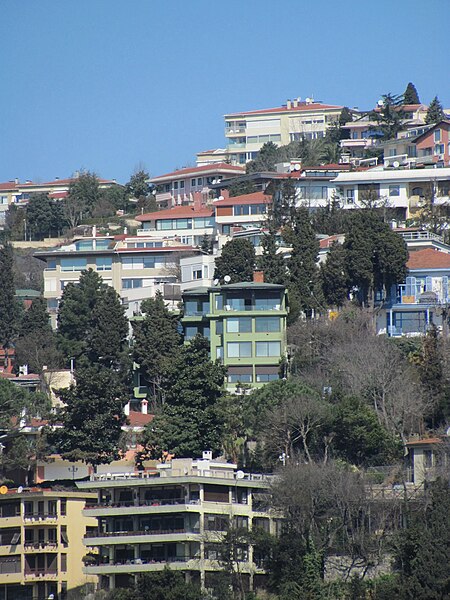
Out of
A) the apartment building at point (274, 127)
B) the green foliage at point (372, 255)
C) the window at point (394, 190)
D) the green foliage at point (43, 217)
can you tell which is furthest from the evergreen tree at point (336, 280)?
the apartment building at point (274, 127)

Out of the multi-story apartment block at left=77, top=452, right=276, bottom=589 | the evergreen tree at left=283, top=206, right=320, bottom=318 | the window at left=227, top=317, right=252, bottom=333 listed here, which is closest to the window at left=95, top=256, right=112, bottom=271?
the evergreen tree at left=283, top=206, right=320, bottom=318

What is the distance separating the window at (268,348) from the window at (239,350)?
392mm

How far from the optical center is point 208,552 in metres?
54.9

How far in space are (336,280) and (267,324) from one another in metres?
3.75

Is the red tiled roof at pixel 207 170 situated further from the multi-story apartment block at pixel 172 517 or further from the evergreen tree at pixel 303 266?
the multi-story apartment block at pixel 172 517

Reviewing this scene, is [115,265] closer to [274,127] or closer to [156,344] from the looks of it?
[156,344]

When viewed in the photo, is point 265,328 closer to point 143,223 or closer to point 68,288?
point 68,288

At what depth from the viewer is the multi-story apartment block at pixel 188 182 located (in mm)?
118125

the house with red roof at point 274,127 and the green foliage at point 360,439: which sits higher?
the house with red roof at point 274,127

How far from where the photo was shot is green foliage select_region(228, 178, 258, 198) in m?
104

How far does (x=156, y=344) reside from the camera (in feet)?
236

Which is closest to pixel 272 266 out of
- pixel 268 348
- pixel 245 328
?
pixel 245 328

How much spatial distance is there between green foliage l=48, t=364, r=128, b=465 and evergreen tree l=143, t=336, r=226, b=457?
162 cm

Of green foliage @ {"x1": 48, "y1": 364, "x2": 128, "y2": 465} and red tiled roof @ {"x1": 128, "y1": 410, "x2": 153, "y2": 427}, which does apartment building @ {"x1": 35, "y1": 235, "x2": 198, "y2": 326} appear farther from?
green foliage @ {"x1": 48, "y1": 364, "x2": 128, "y2": 465}
